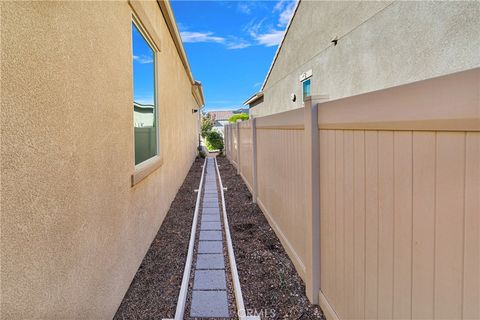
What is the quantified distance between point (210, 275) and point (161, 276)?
0.56 meters

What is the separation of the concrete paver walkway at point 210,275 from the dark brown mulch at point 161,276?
0.20 m

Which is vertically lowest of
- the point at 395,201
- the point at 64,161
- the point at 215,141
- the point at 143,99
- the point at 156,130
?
the point at 395,201

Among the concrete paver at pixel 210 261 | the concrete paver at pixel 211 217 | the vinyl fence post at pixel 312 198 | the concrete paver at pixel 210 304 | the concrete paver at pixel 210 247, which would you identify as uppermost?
the vinyl fence post at pixel 312 198

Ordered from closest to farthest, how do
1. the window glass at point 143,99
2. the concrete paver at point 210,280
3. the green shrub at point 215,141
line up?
the concrete paver at point 210,280 < the window glass at point 143,99 < the green shrub at point 215,141

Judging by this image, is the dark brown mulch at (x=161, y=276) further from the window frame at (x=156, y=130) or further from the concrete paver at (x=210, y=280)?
the window frame at (x=156, y=130)

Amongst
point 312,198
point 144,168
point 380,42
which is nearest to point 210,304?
point 312,198

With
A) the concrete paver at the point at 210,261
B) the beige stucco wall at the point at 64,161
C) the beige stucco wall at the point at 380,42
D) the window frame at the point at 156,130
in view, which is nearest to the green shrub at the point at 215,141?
the beige stucco wall at the point at 380,42

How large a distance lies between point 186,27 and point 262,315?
3212cm

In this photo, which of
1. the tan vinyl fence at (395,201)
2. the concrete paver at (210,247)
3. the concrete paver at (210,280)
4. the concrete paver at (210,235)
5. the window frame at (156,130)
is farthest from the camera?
the concrete paver at (210,235)

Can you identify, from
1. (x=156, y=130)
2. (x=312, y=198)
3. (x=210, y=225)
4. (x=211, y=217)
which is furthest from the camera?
(x=211, y=217)

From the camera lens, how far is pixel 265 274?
3.67 meters

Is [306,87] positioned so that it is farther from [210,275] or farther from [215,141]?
[215,141]

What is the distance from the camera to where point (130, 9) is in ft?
11.8

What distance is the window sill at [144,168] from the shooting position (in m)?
3.58
